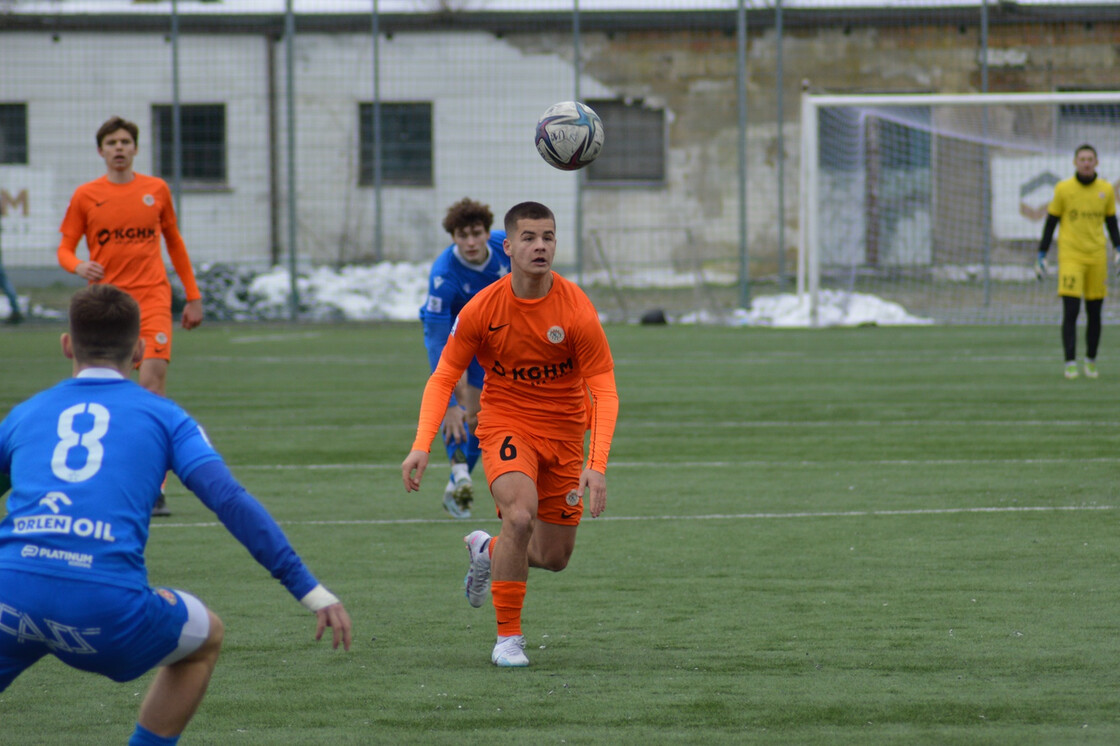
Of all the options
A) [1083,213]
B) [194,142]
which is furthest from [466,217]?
Answer: [194,142]

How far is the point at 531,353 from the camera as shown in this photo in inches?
218

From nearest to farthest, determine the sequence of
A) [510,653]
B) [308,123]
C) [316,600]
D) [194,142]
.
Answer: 1. [316,600]
2. [510,653]
3. [194,142]
4. [308,123]

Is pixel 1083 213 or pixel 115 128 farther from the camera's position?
pixel 1083 213

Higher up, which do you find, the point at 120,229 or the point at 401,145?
the point at 401,145

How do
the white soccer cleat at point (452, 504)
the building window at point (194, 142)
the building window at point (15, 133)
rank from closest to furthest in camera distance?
the white soccer cleat at point (452, 504) < the building window at point (15, 133) < the building window at point (194, 142)

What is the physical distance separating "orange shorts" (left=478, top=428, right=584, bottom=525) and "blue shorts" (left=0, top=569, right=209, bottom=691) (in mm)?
2080

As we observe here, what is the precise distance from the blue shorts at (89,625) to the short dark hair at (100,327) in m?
0.57

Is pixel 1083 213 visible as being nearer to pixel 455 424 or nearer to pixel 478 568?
pixel 455 424

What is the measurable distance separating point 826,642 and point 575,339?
58.2 inches

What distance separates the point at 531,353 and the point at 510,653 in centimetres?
114

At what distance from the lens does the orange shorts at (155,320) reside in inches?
352

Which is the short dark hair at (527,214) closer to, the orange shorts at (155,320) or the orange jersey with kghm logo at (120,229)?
the orange shorts at (155,320)

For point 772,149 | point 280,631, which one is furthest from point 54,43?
point 280,631

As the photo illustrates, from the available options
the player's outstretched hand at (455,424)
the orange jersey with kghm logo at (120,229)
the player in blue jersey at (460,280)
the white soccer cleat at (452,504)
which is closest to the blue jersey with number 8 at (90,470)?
the player's outstretched hand at (455,424)
